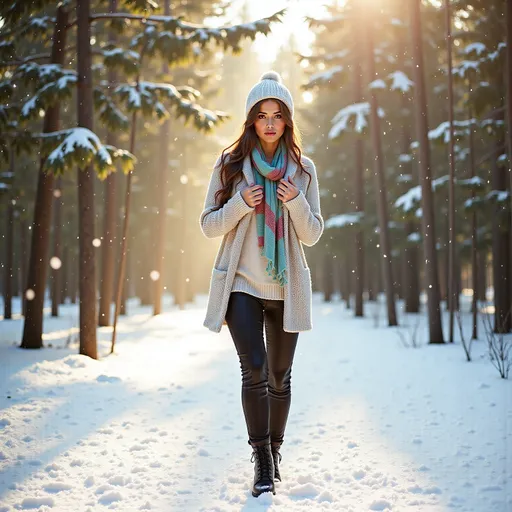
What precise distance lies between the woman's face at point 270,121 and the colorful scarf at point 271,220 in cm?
14

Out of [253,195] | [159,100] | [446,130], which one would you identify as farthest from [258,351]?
[446,130]

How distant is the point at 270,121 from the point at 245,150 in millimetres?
263

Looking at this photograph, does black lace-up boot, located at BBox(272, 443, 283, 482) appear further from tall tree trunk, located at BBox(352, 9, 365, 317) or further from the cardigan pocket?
tall tree trunk, located at BBox(352, 9, 365, 317)

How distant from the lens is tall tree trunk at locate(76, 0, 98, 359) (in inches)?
340

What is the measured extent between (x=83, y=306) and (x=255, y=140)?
5963mm

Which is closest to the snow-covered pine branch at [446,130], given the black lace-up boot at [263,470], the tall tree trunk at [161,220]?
the tall tree trunk at [161,220]

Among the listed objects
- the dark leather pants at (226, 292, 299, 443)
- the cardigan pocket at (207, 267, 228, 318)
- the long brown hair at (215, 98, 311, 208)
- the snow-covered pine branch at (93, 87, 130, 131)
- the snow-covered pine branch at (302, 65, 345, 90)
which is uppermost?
the snow-covered pine branch at (302, 65, 345, 90)

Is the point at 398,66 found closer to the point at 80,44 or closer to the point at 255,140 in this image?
the point at 80,44

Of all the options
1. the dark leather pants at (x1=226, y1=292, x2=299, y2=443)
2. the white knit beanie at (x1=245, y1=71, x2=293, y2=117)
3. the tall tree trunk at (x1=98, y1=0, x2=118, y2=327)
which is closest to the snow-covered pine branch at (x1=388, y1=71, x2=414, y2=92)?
the tall tree trunk at (x1=98, y1=0, x2=118, y2=327)

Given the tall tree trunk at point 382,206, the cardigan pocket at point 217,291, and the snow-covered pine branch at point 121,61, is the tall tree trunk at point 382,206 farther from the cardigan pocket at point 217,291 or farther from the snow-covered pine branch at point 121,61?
the cardigan pocket at point 217,291

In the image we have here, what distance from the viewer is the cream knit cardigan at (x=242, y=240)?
357 centimetres

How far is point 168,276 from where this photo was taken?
43.1 m

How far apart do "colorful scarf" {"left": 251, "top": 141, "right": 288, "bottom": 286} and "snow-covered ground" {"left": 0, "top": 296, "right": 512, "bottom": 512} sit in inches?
59.7

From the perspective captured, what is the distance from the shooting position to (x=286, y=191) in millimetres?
3547
